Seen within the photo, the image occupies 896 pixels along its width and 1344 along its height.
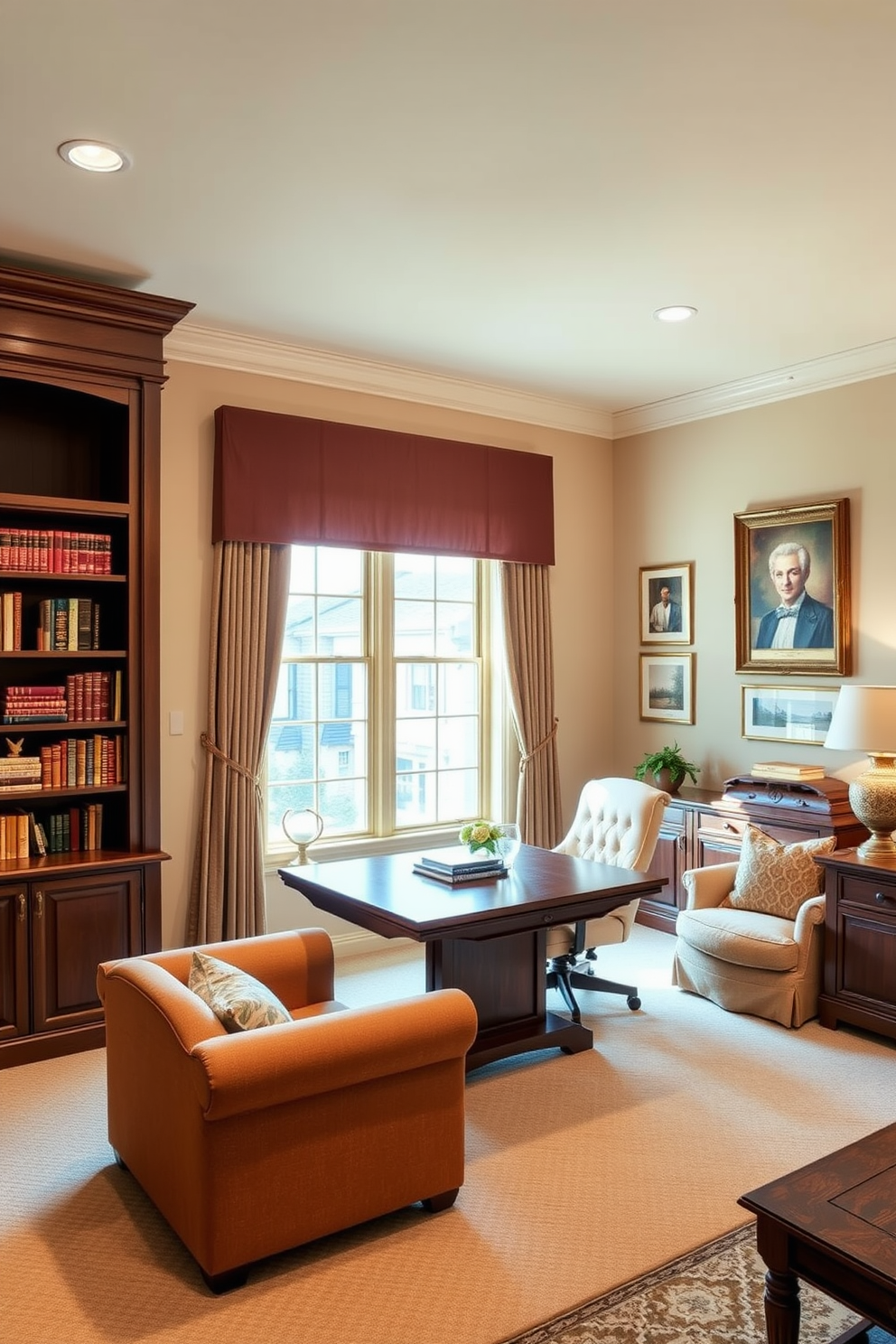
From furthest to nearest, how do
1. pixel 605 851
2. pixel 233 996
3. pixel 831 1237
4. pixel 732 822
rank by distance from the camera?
1. pixel 732 822
2. pixel 605 851
3. pixel 233 996
4. pixel 831 1237

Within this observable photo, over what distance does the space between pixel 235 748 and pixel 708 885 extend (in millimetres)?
2331

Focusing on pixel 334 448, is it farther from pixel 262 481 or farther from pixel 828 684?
pixel 828 684

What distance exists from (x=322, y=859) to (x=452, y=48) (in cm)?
380

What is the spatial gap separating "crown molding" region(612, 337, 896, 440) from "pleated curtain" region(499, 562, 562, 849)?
1.14 metres

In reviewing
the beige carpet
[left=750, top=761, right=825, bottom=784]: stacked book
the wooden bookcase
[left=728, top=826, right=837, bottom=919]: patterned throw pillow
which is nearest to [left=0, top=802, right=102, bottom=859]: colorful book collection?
the wooden bookcase

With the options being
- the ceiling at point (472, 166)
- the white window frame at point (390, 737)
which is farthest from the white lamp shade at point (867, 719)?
the white window frame at point (390, 737)

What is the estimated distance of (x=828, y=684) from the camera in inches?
202

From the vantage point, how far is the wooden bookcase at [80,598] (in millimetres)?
3828

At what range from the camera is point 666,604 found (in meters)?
6.05

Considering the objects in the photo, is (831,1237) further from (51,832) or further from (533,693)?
(533,693)

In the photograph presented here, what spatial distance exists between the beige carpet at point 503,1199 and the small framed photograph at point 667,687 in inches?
85.7

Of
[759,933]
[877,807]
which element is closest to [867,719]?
[877,807]

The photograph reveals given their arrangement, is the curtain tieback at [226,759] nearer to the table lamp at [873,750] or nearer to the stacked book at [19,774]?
the stacked book at [19,774]

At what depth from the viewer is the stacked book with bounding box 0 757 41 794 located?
3.92 m
